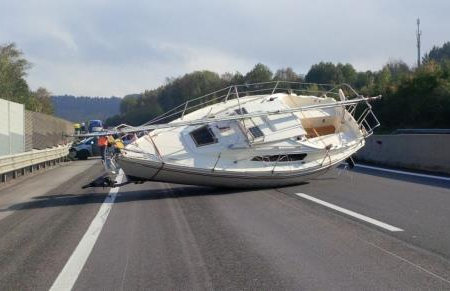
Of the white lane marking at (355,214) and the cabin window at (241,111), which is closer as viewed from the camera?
the white lane marking at (355,214)

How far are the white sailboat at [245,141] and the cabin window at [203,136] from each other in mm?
24

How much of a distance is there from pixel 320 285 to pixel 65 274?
9.88 feet

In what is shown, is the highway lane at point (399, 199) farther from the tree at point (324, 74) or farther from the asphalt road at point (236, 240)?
the tree at point (324, 74)

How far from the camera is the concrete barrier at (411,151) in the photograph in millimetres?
20594

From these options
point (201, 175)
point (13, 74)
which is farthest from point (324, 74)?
point (201, 175)

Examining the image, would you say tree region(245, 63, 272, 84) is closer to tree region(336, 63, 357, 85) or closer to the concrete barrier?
tree region(336, 63, 357, 85)

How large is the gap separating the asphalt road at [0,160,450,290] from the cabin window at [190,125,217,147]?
1.29m

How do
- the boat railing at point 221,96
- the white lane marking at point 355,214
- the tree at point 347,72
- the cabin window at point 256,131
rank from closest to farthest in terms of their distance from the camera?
the white lane marking at point 355,214
the cabin window at point 256,131
the boat railing at point 221,96
the tree at point 347,72

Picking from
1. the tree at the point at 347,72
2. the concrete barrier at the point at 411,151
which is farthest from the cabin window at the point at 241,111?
the tree at the point at 347,72

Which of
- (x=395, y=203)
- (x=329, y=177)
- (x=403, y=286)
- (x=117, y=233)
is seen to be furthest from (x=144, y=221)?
(x=329, y=177)

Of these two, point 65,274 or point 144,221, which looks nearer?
point 65,274

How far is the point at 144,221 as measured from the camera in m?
11.9

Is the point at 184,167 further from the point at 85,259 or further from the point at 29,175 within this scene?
the point at 29,175

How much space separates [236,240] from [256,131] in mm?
7066
